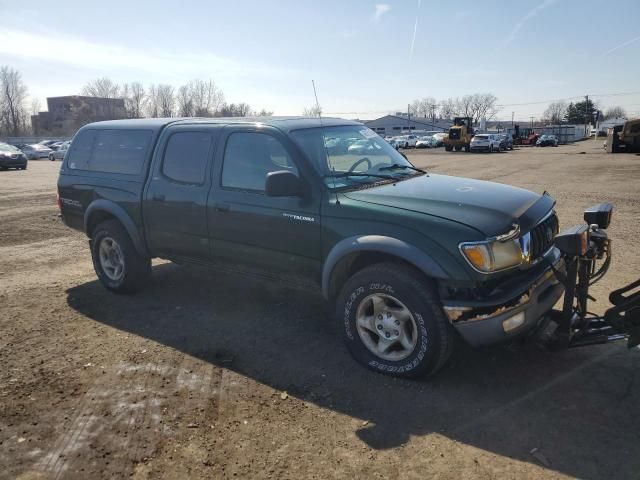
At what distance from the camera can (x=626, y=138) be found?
113 feet

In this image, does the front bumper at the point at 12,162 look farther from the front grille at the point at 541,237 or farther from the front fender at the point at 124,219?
the front grille at the point at 541,237

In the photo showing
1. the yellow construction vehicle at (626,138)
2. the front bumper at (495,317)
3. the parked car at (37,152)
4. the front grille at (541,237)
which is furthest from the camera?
the parked car at (37,152)

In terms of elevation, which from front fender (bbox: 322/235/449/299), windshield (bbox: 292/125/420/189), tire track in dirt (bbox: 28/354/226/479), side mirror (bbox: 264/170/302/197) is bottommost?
tire track in dirt (bbox: 28/354/226/479)

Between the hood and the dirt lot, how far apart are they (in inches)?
45.7

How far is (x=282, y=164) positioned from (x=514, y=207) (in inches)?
75.4

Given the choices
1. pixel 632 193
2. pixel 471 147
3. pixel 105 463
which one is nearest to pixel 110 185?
pixel 105 463

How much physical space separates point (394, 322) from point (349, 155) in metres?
1.64

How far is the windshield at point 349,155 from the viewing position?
4.25 meters

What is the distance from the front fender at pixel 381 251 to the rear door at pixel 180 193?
1475 millimetres

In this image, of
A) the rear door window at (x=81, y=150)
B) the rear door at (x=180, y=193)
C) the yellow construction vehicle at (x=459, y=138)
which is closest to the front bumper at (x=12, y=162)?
the rear door window at (x=81, y=150)

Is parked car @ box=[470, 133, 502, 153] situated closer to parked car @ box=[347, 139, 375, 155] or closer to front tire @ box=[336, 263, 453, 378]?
parked car @ box=[347, 139, 375, 155]

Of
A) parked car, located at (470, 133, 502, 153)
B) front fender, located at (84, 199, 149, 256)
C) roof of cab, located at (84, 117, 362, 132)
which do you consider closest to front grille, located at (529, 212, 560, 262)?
roof of cab, located at (84, 117, 362, 132)

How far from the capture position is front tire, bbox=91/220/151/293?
559 cm

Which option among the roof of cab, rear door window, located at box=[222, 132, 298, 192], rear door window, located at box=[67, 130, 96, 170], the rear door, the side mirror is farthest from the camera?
rear door window, located at box=[67, 130, 96, 170]
